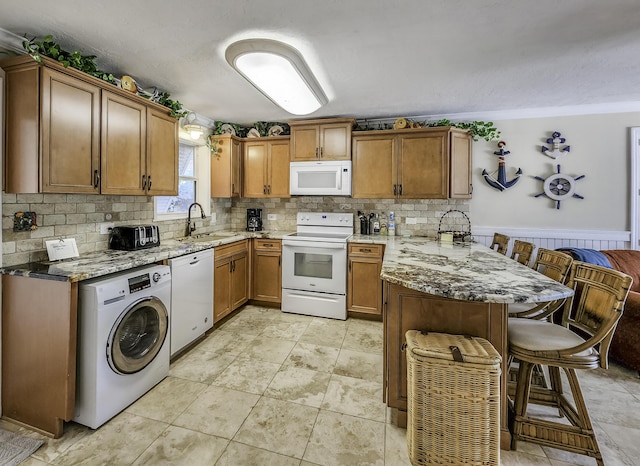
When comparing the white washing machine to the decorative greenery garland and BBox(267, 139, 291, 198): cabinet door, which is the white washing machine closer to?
the decorative greenery garland

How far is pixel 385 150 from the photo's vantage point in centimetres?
365

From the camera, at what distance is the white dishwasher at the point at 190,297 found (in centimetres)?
251

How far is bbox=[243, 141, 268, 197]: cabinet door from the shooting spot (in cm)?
409

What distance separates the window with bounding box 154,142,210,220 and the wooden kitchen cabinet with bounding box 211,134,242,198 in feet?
0.35

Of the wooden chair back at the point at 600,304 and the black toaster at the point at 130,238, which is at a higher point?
the black toaster at the point at 130,238

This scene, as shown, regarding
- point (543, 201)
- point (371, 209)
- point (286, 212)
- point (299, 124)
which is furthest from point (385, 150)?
point (543, 201)

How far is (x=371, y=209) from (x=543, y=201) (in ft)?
6.66

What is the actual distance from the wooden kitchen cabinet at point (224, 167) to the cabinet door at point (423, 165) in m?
2.16

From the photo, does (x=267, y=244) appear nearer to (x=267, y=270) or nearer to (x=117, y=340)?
(x=267, y=270)

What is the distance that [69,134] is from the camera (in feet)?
6.42

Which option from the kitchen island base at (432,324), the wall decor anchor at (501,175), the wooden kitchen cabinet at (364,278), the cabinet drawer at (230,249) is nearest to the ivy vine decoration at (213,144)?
the cabinet drawer at (230,249)

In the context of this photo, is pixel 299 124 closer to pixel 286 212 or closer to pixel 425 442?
pixel 286 212

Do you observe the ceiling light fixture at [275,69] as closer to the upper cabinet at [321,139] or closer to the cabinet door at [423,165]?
the upper cabinet at [321,139]

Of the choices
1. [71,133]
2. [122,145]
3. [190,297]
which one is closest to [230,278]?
[190,297]
